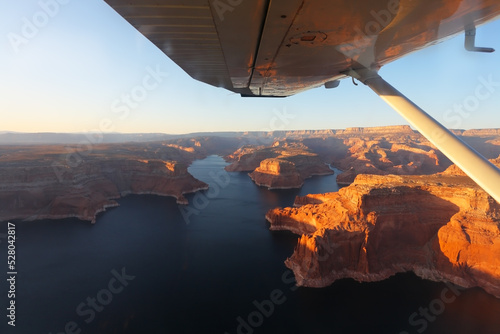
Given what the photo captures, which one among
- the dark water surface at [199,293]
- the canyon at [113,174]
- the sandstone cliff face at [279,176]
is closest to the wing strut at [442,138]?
the dark water surface at [199,293]

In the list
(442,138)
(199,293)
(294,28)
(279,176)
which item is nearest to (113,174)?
(279,176)

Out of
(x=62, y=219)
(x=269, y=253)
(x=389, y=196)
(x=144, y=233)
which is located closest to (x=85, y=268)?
(x=144, y=233)

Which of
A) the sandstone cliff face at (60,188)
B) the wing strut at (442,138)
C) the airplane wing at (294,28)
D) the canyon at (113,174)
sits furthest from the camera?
the canyon at (113,174)

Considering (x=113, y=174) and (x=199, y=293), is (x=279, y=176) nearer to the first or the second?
(x=113, y=174)

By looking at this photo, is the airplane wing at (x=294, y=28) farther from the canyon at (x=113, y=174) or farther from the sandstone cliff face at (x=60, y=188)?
the sandstone cliff face at (x=60, y=188)

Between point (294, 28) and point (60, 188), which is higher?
point (294, 28)

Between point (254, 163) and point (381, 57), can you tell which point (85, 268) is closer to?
point (381, 57)
